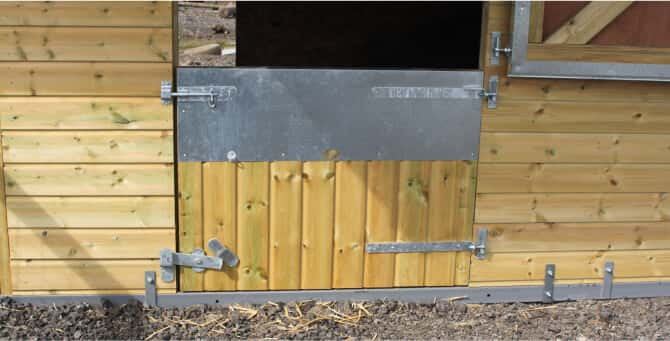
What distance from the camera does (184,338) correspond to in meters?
3.04

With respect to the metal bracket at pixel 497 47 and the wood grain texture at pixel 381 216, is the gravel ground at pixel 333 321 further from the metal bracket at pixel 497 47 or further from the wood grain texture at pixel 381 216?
the metal bracket at pixel 497 47

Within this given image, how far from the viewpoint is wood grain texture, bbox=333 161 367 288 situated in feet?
10.5

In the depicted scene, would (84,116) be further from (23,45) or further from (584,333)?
(584,333)

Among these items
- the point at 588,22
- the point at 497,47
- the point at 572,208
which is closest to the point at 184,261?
the point at 497,47

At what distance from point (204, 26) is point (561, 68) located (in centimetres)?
910

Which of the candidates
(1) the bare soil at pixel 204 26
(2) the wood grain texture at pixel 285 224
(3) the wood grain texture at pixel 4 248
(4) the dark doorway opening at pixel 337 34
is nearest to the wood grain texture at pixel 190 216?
(2) the wood grain texture at pixel 285 224

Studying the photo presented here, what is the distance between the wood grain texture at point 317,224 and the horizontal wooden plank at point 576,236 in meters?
0.71

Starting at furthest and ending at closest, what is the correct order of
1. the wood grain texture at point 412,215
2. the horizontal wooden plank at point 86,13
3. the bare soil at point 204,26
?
the bare soil at point 204,26, the wood grain texture at point 412,215, the horizontal wooden plank at point 86,13

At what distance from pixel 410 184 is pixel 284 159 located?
Result: 0.59 meters

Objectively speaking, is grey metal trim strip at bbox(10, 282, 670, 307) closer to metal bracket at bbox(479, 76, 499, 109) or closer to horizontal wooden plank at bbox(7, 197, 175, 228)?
horizontal wooden plank at bbox(7, 197, 175, 228)

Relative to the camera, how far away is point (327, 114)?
3.14m

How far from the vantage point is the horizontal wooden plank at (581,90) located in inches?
127

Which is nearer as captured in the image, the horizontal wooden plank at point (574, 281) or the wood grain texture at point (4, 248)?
the wood grain texture at point (4, 248)

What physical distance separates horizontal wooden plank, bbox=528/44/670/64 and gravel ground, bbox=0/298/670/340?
1.20 meters
